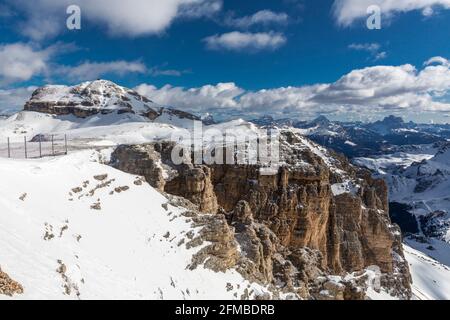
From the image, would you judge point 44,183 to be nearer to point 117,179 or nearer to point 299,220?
point 117,179

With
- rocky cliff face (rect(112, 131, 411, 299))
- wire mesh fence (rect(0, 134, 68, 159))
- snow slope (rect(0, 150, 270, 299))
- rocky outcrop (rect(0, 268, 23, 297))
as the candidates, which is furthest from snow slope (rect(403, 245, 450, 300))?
rocky outcrop (rect(0, 268, 23, 297))

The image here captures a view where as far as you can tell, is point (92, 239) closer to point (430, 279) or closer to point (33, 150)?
point (33, 150)

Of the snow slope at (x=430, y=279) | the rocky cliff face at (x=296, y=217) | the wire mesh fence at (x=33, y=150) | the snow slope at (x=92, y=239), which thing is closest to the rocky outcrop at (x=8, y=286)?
the snow slope at (x=92, y=239)

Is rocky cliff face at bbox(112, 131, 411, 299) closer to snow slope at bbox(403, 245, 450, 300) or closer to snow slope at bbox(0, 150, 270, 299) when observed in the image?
snow slope at bbox(0, 150, 270, 299)

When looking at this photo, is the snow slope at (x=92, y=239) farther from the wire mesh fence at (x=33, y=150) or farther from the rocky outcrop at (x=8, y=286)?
the wire mesh fence at (x=33, y=150)

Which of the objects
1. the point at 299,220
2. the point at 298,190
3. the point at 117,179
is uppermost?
the point at 117,179

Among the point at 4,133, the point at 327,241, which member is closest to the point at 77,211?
the point at 327,241

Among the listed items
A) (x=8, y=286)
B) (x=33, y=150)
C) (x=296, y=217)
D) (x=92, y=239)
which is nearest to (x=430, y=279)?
(x=296, y=217)
